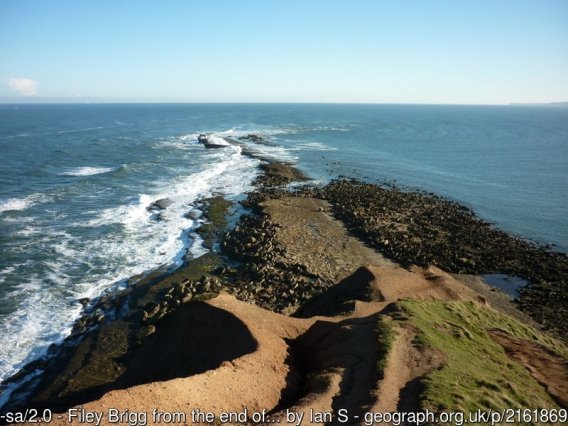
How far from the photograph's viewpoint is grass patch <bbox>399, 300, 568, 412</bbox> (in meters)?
14.1

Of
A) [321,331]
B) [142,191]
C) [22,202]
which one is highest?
[321,331]

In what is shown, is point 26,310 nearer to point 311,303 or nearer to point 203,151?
point 311,303

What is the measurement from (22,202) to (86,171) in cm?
1967

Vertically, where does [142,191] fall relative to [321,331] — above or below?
below

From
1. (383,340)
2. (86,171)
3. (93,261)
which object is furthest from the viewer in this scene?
(86,171)

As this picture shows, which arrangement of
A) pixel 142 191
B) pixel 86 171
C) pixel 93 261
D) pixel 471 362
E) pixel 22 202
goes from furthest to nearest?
1. pixel 86 171
2. pixel 142 191
3. pixel 22 202
4. pixel 93 261
5. pixel 471 362

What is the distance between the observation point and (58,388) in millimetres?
20391

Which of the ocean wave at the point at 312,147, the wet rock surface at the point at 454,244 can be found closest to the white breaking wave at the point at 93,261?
the wet rock surface at the point at 454,244

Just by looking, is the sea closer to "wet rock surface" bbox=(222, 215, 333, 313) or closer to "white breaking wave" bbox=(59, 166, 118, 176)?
"white breaking wave" bbox=(59, 166, 118, 176)

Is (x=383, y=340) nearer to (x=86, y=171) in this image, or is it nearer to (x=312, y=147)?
(x=86, y=171)

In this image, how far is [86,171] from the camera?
67688 millimetres

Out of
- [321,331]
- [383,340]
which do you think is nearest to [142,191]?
[321,331]

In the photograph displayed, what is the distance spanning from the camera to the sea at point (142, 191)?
2966 cm

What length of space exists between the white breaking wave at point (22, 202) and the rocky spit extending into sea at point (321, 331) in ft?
74.5
